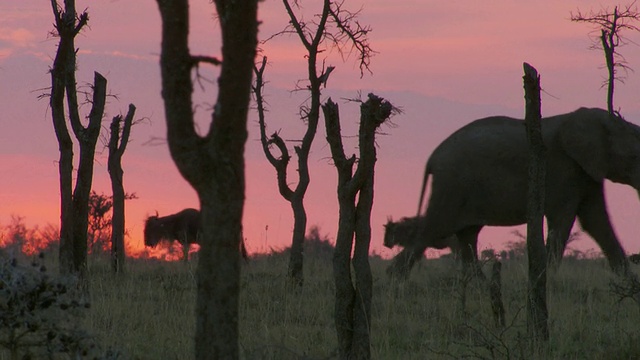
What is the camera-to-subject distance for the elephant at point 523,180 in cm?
1692

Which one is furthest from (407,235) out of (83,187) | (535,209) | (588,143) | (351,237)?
(351,237)

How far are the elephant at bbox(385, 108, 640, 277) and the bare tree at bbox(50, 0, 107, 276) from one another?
5.07m

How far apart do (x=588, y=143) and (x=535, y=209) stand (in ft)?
24.5

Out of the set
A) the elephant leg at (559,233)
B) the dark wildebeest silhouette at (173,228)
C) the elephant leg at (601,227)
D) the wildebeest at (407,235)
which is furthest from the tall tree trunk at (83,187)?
the dark wildebeest silhouette at (173,228)

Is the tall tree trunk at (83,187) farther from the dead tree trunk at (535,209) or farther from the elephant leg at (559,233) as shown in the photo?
the elephant leg at (559,233)

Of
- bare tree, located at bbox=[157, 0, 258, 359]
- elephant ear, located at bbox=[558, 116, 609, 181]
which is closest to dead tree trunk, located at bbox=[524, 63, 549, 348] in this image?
bare tree, located at bbox=[157, 0, 258, 359]

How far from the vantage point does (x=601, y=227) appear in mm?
16859

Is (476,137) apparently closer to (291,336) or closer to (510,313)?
(510,313)

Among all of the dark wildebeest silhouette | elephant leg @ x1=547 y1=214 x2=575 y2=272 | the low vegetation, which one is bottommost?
the low vegetation

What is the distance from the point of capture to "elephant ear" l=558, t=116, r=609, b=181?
55.6ft

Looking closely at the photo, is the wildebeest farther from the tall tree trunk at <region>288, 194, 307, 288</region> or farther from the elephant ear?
the tall tree trunk at <region>288, 194, 307, 288</region>

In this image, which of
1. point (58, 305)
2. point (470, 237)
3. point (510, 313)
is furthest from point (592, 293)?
point (58, 305)

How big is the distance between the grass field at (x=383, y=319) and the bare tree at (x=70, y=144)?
563 mm

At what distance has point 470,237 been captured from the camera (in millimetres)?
18188
